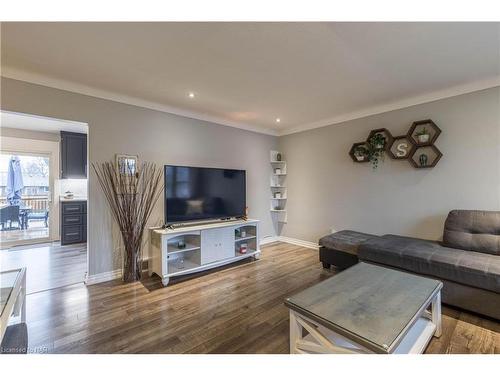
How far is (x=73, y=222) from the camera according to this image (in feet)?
15.1

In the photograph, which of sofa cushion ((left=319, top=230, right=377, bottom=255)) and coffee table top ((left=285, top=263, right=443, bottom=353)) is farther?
sofa cushion ((left=319, top=230, right=377, bottom=255))

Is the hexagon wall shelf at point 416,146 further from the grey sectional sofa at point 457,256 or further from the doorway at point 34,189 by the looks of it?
the doorway at point 34,189

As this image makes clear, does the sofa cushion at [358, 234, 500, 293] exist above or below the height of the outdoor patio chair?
below

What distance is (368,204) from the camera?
3.47 meters

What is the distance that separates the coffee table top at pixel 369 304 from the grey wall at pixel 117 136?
96.0 inches

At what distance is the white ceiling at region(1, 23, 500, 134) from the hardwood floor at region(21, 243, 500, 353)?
7.57ft

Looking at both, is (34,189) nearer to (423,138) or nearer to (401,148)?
(401,148)

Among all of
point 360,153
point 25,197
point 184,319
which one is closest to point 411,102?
point 360,153

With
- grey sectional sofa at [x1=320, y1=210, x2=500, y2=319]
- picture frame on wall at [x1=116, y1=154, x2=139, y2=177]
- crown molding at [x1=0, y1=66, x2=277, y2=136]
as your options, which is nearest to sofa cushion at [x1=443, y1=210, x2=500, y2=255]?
grey sectional sofa at [x1=320, y1=210, x2=500, y2=319]

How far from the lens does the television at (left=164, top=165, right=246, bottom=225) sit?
9.75 feet

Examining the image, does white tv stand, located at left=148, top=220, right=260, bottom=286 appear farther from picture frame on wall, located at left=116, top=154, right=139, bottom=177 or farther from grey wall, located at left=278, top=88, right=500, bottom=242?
grey wall, located at left=278, top=88, right=500, bottom=242

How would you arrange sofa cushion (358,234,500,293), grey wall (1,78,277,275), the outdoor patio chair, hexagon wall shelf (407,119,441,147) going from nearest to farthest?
sofa cushion (358,234,500,293) → grey wall (1,78,277,275) → hexagon wall shelf (407,119,441,147) → the outdoor patio chair

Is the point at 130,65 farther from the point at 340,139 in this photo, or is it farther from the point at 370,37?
the point at 340,139
